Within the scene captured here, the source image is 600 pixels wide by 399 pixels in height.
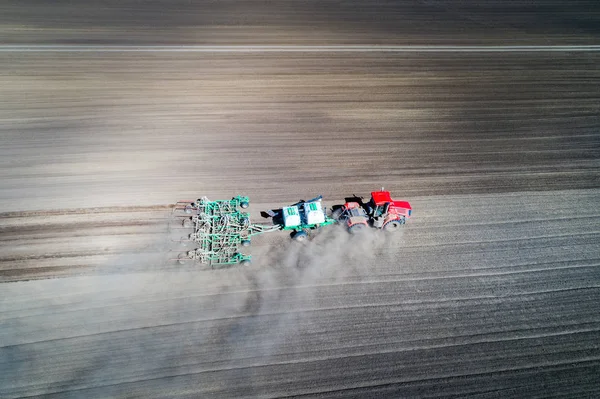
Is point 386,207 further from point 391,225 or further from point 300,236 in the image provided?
point 300,236

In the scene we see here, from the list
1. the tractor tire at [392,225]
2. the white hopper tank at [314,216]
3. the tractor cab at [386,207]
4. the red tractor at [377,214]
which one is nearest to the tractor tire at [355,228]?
the red tractor at [377,214]

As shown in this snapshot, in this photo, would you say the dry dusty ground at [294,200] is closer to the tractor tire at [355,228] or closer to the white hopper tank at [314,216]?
the tractor tire at [355,228]

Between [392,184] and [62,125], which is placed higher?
[62,125]

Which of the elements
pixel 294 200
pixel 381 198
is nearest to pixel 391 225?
pixel 381 198

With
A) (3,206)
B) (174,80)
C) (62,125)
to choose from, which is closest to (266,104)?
(174,80)

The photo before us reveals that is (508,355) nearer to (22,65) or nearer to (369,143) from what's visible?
(369,143)

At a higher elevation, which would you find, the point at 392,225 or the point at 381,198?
the point at 381,198
